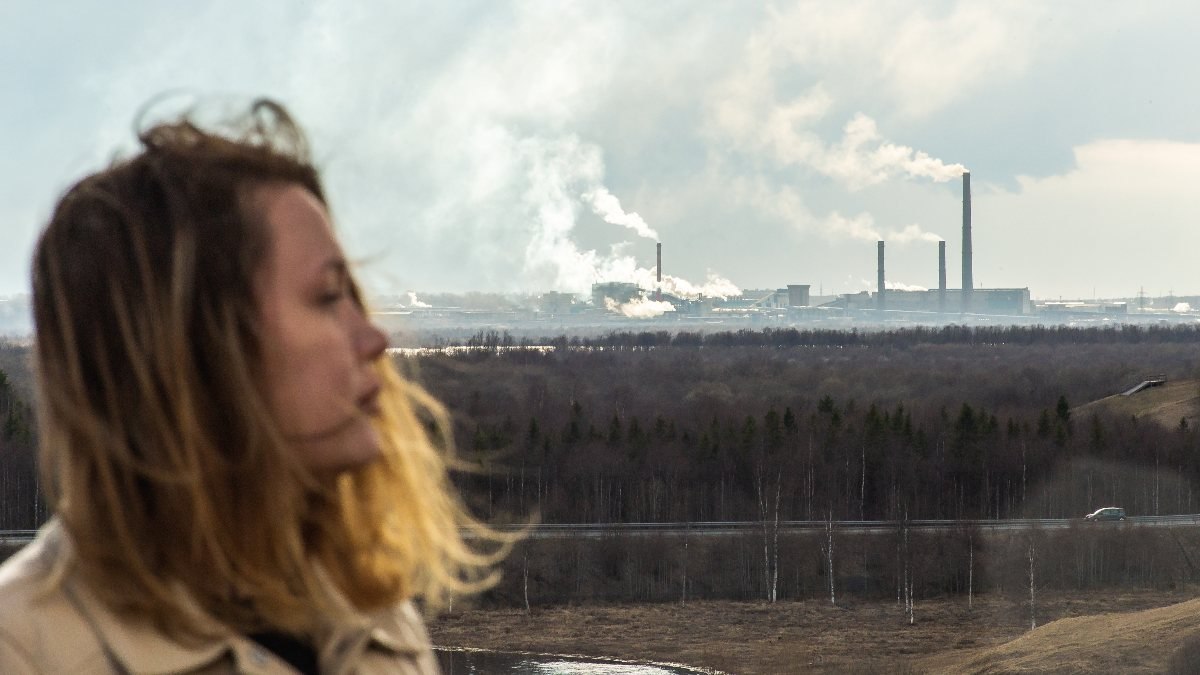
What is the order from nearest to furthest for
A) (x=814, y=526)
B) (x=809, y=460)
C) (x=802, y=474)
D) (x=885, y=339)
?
(x=814, y=526), (x=802, y=474), (x=809, y=460), (x=885, y=339)

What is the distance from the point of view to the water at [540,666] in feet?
105

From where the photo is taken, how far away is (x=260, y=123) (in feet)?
5.92

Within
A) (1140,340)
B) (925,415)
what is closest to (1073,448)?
(925,415)

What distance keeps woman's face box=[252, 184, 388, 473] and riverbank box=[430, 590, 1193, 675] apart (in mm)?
32342

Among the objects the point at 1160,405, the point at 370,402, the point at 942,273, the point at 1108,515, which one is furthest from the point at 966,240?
the point at 370,402

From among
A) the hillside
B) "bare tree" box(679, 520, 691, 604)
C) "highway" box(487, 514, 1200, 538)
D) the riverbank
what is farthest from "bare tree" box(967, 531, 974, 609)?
the hillside

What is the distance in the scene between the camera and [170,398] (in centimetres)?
152

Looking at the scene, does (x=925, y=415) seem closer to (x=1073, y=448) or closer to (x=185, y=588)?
(x=1073, y=448)

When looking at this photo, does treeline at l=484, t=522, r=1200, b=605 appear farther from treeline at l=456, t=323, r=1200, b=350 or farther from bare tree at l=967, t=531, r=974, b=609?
treeline at l=456, t=323, r=1200, b=350

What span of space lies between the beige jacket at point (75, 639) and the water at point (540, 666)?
31.0m

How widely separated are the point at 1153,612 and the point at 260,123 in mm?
36993

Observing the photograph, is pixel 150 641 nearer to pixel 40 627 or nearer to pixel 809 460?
pixel 40 627

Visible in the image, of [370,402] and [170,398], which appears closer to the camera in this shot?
[170,398]

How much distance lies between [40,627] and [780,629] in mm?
36228
